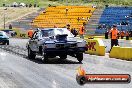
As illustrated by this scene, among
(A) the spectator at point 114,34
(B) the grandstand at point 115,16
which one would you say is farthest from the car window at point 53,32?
(B) the grandstand at point 115,16

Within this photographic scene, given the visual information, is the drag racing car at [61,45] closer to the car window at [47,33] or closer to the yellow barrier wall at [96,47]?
the car window at [47,33]

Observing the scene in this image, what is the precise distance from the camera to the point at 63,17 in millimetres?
81375

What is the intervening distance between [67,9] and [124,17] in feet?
48.8

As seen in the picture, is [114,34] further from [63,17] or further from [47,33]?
[63,17]

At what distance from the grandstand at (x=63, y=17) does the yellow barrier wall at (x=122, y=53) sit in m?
48.4

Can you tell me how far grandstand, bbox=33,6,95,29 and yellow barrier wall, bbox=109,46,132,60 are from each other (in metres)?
48.4

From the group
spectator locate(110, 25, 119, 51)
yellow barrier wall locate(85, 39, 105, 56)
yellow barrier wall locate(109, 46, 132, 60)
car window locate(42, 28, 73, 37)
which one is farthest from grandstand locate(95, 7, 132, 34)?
car window locate(42, 28, 73, 37)

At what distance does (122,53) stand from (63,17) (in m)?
57.6

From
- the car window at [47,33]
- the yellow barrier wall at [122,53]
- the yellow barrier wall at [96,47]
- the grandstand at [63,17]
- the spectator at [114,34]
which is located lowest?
the grandstand at [63,17]

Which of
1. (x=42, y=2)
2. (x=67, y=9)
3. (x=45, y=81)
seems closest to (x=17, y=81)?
(x=45, y=81)

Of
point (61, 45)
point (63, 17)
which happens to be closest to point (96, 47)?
point (61, 45)

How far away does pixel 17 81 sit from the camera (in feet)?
41.4

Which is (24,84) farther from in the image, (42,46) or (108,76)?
(42,46)

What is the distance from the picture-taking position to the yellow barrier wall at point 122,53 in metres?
23.4
